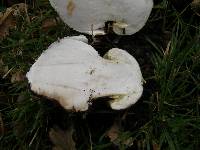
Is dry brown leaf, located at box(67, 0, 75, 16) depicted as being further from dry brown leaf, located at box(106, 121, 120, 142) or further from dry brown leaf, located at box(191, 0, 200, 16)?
dry brown leaf, located at box(191, 0, 200, 16)

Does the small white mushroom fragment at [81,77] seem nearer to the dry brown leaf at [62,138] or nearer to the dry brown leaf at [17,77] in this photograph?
the dry brown leaf at [62,138]

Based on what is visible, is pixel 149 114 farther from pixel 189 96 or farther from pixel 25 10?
pixel 25 10

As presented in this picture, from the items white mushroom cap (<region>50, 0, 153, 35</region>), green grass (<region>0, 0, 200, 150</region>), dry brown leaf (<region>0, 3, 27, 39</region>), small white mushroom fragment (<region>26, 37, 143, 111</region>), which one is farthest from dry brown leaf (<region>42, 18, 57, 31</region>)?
small white mushroom fragment (<region>26, 37, 143, 111</region>)

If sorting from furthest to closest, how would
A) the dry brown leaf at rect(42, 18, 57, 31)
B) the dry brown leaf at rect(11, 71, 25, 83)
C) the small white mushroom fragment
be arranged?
the dry brown leaf at rect(42, 18, 57, 31)
the dry brown leaf at rect(11, 71, 25, 83)
the small white mushroom fragment

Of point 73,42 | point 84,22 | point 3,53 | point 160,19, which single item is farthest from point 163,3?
point 3,53

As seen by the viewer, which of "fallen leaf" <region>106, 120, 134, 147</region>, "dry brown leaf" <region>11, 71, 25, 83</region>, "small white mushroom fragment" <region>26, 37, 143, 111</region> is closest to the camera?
"small white mushroom fragment" <region>26, 37, 143, 111</region>

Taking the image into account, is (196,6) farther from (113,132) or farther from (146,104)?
(113,132)

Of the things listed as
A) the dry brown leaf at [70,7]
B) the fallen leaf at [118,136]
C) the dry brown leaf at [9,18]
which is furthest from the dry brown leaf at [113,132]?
the dry brown leaf at [9,18]
